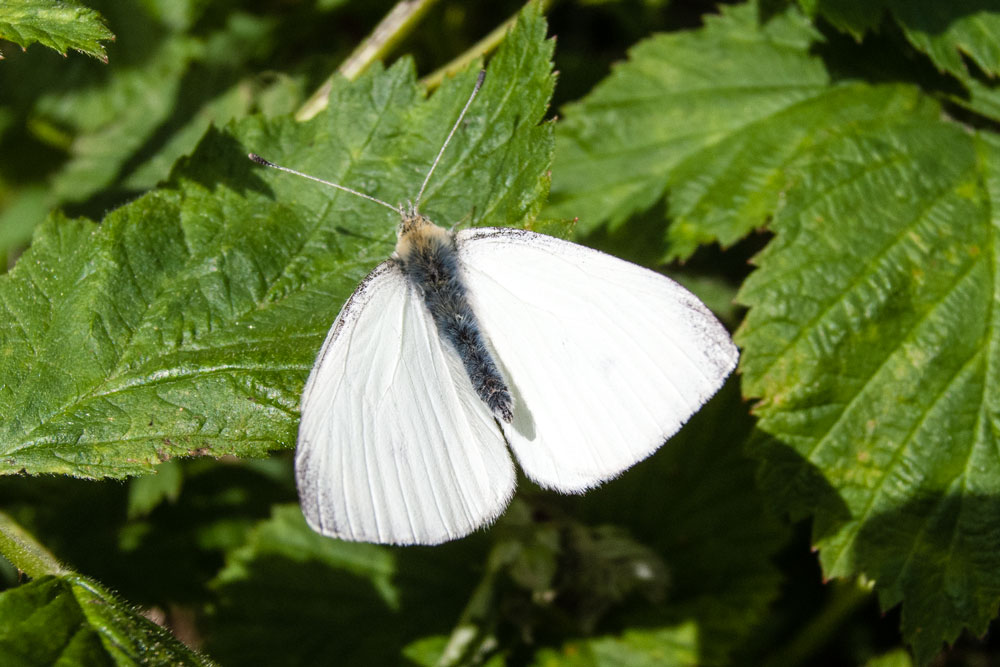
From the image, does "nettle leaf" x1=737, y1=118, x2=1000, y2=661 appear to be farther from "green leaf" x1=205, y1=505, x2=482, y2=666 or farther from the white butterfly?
"green leaf" x1=205, y1=505, x2=482, y2=666

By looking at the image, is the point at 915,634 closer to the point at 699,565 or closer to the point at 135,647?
the point at 699,565

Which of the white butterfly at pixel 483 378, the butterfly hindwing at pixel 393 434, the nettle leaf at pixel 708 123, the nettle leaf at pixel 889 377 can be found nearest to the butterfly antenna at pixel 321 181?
the white butterfly at pixel 483 378

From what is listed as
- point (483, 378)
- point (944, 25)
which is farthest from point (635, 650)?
point (944, 25)

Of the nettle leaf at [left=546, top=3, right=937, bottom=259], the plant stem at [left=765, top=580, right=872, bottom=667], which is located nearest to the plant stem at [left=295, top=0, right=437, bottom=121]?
the nettle leaf at [left=546, top=3, right=937, bottom=259]

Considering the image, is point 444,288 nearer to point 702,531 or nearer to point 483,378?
point 483,378

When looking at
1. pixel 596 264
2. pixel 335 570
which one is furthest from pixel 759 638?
pixel 596 264

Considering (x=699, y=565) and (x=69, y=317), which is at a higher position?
(x=69, y=317)
